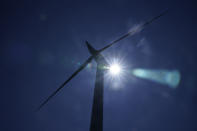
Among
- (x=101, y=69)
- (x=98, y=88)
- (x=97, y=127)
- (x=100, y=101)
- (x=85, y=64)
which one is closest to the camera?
(x=97, y=127)

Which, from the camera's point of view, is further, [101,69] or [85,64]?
[85,64]

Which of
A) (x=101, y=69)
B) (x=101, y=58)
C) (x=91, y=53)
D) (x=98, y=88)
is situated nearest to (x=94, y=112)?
(x=98, y=88)

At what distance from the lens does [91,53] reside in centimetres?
1970

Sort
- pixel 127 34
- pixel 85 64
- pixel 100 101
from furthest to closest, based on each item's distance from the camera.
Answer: pixel 85 64
pixel 127 34
pixel 100 101

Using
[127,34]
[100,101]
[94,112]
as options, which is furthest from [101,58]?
[94,112]

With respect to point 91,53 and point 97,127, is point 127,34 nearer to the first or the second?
point 91,53

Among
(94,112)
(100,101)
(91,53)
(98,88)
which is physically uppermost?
(91,53)

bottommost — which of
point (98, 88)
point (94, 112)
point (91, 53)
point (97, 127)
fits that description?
point (97, 127)

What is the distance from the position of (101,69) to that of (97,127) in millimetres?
6461

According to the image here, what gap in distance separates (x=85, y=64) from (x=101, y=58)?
2.85m

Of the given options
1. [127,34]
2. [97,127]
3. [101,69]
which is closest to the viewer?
[97,127]

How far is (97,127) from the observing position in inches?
422

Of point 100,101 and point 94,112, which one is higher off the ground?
point 100,101

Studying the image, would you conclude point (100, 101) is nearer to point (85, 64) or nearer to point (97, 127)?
point (97, 127)
